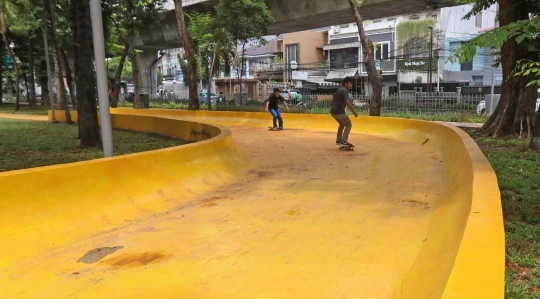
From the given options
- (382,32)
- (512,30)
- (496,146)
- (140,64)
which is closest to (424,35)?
(382,32)

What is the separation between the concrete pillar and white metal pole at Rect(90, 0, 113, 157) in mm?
32651

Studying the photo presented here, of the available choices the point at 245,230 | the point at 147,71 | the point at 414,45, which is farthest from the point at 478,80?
the point at 245,230

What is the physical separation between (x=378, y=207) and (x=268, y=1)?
809 inches

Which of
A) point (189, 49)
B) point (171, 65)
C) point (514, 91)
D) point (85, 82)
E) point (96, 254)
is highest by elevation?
point (171, 65)

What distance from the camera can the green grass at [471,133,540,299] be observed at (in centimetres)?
304

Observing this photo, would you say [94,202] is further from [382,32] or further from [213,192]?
[382,32]

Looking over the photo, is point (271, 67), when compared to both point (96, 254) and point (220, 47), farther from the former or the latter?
point (96, 254)

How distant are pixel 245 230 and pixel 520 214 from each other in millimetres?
3105

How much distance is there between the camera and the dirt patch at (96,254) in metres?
3.96

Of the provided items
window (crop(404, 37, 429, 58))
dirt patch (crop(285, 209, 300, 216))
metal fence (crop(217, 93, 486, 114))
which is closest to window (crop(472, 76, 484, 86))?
window (crop(404, 37, 429, 58))

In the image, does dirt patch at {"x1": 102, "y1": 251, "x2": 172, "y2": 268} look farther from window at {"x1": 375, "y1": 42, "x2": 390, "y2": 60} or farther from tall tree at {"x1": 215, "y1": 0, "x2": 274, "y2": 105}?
window at {"x1": 375, "y1": 42, "x2": 390, "y2": 60}

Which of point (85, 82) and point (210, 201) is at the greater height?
point (85, 82)

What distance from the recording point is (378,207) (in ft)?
17.6

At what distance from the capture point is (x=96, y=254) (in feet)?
13.5
